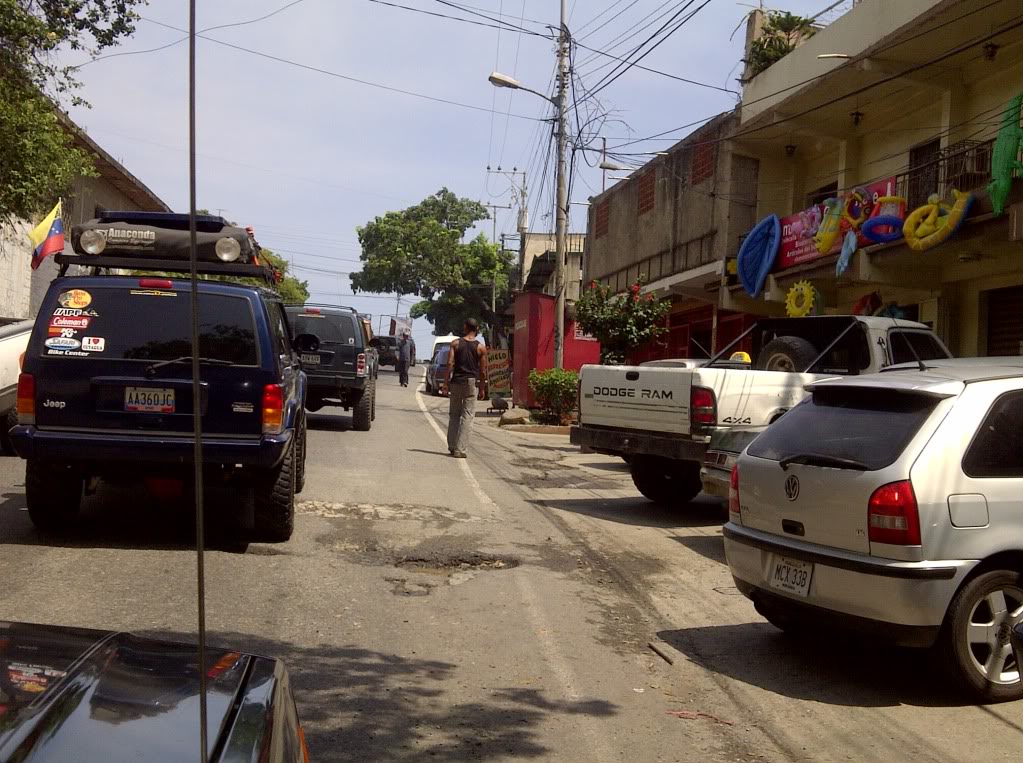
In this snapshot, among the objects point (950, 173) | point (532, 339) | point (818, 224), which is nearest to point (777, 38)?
point (818, 224)

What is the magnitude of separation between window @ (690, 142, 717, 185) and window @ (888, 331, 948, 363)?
14.5 meters

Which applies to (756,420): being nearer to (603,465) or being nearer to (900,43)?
(603,465)

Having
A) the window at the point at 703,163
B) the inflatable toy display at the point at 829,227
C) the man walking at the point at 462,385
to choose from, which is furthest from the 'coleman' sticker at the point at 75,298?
the window at the point at 703,163

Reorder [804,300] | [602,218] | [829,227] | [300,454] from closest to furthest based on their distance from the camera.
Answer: [300,454] < [829,227] < [804,300] < [602,218]

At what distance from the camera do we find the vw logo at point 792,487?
5629 mm

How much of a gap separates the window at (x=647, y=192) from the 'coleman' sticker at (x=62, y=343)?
23397 millimetres

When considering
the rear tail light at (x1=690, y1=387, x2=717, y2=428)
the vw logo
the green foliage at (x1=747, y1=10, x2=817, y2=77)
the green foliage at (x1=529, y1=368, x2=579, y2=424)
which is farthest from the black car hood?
the green foliage at (x1=747, y1=10, x2=817, y2=77)

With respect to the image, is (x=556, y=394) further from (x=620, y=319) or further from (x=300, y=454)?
(x=300, y=454)

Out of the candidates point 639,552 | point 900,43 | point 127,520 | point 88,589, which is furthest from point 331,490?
point 900,43

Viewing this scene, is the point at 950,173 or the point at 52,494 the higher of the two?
the point at 950,173

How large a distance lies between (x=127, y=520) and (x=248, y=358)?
6.94 feet

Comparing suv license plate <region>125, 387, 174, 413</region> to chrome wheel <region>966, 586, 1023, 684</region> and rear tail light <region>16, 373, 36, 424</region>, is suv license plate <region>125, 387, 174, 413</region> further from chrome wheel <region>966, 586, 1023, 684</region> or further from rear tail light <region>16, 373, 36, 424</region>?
chrome wheel <region>966, 586, 1023, 684</region>

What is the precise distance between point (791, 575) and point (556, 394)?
16.7m

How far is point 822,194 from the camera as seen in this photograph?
22.6 meters
